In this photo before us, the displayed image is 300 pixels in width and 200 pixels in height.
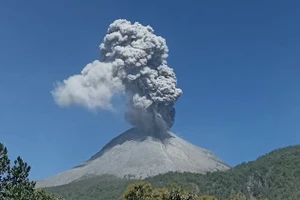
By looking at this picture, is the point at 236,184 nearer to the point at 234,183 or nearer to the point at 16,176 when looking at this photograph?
the point at 234,183

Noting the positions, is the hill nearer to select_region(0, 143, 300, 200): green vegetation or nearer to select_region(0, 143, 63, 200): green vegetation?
select_region(0, 143, 300, 200): green vegetation

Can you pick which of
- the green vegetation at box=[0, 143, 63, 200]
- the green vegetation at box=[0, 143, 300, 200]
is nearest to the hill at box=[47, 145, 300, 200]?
the green vegetation at box=[0, 143, 300, 200]

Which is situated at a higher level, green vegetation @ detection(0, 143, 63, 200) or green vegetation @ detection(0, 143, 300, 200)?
green vegetation @ detection(0, 143, 300, 200)

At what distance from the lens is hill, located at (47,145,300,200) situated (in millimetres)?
162812

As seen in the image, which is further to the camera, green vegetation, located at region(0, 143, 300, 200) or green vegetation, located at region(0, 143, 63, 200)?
green vegetation, located at region(0, 143, 300, 200)

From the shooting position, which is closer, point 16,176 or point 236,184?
point 16,176

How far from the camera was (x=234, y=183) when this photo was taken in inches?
7101

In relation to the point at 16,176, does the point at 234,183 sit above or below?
above

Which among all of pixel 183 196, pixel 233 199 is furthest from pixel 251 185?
pixel 183 196

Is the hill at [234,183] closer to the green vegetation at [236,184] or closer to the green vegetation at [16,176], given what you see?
the green vegetation at [236,184]

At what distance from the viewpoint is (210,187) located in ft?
584

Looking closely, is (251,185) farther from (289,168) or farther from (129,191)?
(129,191)

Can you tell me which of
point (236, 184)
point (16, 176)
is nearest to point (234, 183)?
point (236, 184)

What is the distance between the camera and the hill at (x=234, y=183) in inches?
6410
